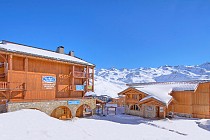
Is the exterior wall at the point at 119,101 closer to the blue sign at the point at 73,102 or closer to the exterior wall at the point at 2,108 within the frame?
the blue sign at the point at 73,102

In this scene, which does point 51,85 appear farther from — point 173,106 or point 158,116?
point 173,106

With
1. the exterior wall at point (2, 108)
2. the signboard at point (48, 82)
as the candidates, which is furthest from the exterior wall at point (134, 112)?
the exterior wall at point (2, 108)

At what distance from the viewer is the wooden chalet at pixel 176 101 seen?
2505 cm

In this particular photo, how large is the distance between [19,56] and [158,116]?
1860 centimetres

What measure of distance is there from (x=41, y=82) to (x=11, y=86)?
3.21m

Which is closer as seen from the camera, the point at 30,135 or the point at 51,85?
the point at 30,135

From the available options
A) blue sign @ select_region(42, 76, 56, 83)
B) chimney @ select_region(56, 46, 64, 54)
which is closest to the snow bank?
blue sign @ select_region(42, 76, 56, 83)

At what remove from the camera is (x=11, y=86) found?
18.0m

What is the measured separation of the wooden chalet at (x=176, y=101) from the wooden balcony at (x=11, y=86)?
1538cm

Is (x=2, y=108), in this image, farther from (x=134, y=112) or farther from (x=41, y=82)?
(x=134, y=112)

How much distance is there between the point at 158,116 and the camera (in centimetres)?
2562

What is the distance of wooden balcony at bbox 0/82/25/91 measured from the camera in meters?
17.3

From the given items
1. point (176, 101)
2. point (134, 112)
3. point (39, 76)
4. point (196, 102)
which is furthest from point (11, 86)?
point (196, 102)

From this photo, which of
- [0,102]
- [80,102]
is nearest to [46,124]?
[0,102]
